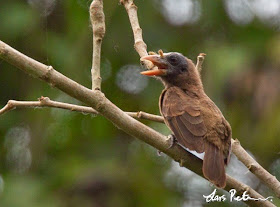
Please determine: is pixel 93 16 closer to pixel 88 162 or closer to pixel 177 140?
pixel 177 140

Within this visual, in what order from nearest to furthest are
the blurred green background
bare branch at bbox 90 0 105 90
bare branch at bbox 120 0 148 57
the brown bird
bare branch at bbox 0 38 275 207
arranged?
bare branch at bbox 0 38 275 207
bare branch at bbox 90 0 105 90
the brown bird
bare branch at bbox 120 0 148 57
the blurred green background

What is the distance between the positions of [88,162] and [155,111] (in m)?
0.90

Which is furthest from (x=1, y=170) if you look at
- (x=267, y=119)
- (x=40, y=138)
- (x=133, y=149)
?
(x=267, y=119)

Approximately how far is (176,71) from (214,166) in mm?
1191

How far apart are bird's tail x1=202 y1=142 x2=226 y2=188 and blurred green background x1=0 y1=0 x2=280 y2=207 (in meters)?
A: 2.10

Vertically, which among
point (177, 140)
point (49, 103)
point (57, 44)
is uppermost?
point (57, 44)

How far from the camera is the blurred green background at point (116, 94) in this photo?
6.26 meters

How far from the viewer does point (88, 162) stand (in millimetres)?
6980

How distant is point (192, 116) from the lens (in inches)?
164

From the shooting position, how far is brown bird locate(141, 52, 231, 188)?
384 cm

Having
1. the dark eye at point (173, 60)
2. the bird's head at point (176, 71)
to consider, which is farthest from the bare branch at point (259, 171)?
the dark eye at point (173, 60)

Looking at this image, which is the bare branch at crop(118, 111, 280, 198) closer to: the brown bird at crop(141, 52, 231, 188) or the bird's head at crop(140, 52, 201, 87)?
the brown bird at crop(141, 52, 231, 188)

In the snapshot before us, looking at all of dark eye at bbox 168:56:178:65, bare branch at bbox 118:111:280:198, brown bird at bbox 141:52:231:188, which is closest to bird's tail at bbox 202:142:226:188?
brown bird at bbox 141:52:231:188

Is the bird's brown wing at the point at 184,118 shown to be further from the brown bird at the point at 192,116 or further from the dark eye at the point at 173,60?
the dark eye at the point at 173,60
